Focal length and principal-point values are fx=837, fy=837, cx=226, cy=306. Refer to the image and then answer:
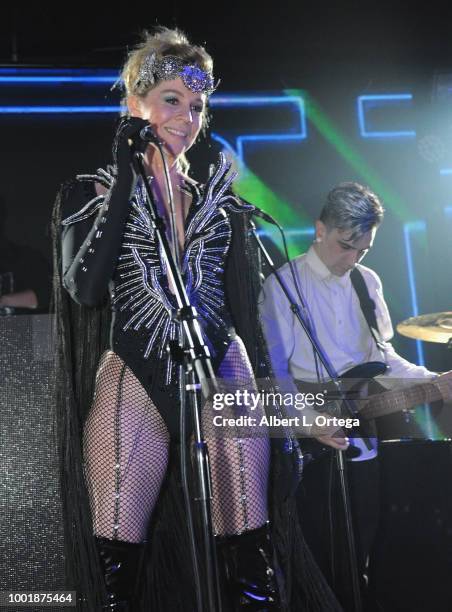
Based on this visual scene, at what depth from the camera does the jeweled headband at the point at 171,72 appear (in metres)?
2.28

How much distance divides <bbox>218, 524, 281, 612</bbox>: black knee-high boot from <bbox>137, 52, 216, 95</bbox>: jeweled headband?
1.19 m

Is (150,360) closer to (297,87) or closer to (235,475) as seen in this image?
(235,475)

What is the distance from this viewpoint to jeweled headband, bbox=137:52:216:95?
89.7 inches

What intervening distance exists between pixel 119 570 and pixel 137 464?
248 millimetres

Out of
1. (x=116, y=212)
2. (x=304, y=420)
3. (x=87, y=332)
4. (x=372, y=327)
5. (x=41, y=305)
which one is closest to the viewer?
(x=116, y=212)

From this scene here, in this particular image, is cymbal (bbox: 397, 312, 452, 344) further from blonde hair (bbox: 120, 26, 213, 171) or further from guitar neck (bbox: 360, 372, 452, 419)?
blonde hair (bbox: 120, 26, 213, 171)

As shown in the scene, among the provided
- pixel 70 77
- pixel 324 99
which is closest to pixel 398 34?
pixel 324 99

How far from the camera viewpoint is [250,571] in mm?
2016

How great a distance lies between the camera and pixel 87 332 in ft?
7.45

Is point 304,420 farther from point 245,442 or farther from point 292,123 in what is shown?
point 292,123

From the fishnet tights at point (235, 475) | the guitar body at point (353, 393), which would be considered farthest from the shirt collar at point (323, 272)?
the fishnet tights at point (235, 475)

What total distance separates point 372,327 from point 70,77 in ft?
7.14

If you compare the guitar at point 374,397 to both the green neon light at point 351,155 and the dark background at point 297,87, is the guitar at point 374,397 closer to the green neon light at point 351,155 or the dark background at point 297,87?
the dark background at point 297,87

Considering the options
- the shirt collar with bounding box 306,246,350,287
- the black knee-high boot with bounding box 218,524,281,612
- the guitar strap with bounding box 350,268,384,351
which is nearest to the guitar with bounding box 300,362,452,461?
the guitar strap with bounding box 350,268,384,351
